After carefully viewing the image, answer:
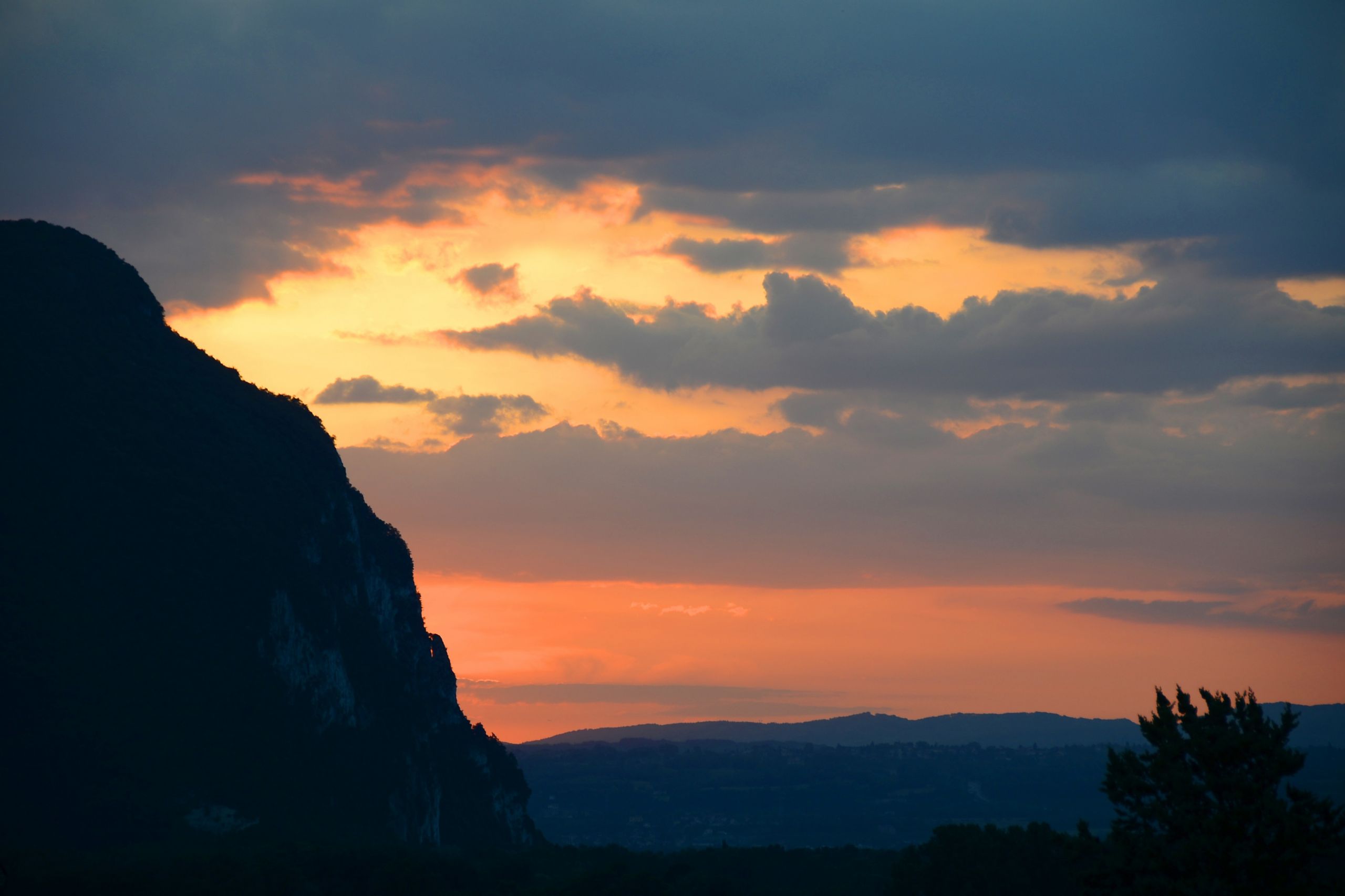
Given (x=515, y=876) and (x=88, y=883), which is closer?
(x=88, y=883)

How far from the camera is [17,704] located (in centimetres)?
18700

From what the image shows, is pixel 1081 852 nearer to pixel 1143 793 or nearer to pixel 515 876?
pixel 1143 793

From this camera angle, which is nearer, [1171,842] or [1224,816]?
[1224,816]

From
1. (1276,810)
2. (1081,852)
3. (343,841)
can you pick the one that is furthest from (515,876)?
(1276,810)

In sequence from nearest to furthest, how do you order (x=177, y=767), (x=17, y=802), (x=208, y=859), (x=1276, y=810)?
1. (x=1276, y=810)
2. (x=208, y=859)
3. (x=17, y=802)
4. (x=177, y=767)

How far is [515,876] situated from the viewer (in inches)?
7367

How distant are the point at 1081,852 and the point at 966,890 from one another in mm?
36902

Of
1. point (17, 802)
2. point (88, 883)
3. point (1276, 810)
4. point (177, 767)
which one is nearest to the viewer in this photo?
point (1276, 810)

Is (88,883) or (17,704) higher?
(17,704)

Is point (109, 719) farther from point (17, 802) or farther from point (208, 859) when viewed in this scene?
point (208, 859)

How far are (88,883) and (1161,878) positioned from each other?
103569 mm

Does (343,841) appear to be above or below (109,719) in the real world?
below

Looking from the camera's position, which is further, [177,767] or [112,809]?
[177,767]

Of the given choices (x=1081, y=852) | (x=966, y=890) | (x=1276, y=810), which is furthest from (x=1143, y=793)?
(x=966, y=890)
